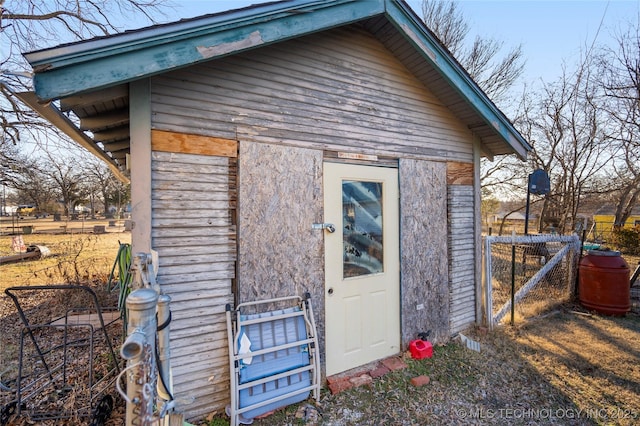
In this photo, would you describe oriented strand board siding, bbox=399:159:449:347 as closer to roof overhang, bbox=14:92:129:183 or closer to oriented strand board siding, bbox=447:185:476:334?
oriented strand board siding, bbox=447:185:476:334

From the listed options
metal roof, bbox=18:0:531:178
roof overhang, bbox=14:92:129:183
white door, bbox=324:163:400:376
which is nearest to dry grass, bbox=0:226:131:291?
roof overhang, bbox=14:92:129:183

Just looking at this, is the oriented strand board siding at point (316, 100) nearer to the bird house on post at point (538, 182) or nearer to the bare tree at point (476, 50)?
the bird house on post at point (538, 182)

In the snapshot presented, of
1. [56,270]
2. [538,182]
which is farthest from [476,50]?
[56,270]

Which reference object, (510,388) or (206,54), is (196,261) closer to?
(206,54)

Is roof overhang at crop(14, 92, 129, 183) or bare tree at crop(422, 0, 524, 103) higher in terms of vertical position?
bare tree at crop(422, 0, 524, 103)

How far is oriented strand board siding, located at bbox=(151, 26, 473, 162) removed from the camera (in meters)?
2.65

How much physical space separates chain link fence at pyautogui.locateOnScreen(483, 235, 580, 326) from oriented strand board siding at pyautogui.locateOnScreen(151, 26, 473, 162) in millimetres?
2014

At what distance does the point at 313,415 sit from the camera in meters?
2.74

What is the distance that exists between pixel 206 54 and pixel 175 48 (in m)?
0.22

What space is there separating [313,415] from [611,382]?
3461 millimetres

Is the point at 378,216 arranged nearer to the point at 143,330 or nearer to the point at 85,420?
the point at 143,330

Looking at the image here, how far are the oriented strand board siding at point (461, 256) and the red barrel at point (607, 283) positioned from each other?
2707 mm

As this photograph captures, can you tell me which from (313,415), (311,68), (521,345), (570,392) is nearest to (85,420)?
(313,415)

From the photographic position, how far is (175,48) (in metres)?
2.22
